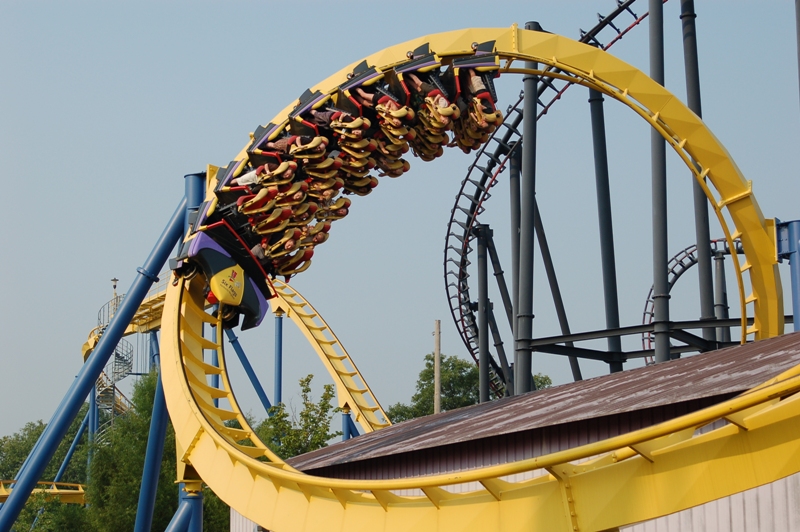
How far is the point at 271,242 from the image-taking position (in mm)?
6965

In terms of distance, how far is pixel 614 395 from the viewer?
677 cm

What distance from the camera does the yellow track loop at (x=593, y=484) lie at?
3.17 m

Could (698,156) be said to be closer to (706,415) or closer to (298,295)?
(706,415)

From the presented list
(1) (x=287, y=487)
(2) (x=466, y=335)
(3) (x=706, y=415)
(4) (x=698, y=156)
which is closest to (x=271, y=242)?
(1) (x=287, y=487)

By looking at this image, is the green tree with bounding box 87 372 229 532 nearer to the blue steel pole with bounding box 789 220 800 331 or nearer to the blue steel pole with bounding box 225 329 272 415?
the blue steel pole with bounding box 225 329 272 415

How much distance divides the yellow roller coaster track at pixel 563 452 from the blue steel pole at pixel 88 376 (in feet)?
2.63

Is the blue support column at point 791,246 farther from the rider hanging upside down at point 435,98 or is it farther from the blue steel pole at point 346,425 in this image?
the blue steel pole at point 346,425

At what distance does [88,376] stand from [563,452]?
4893 millimetres

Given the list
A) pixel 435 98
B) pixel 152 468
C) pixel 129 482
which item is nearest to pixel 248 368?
pixel 129 482

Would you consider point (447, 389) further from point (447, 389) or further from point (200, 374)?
point (200, 374)

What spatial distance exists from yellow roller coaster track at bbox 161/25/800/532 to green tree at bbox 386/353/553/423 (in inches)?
1084

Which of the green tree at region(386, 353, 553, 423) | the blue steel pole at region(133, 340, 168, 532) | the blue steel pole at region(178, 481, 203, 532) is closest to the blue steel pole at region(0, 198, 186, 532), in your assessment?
the blue steel pole at region(133, 340, 168, 532)

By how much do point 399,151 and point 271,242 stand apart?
3.68 ft

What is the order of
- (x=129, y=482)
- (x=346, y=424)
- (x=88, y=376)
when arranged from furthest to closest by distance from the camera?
(x=129, y=482), (x=346, y=424), (x=88, y=376)
